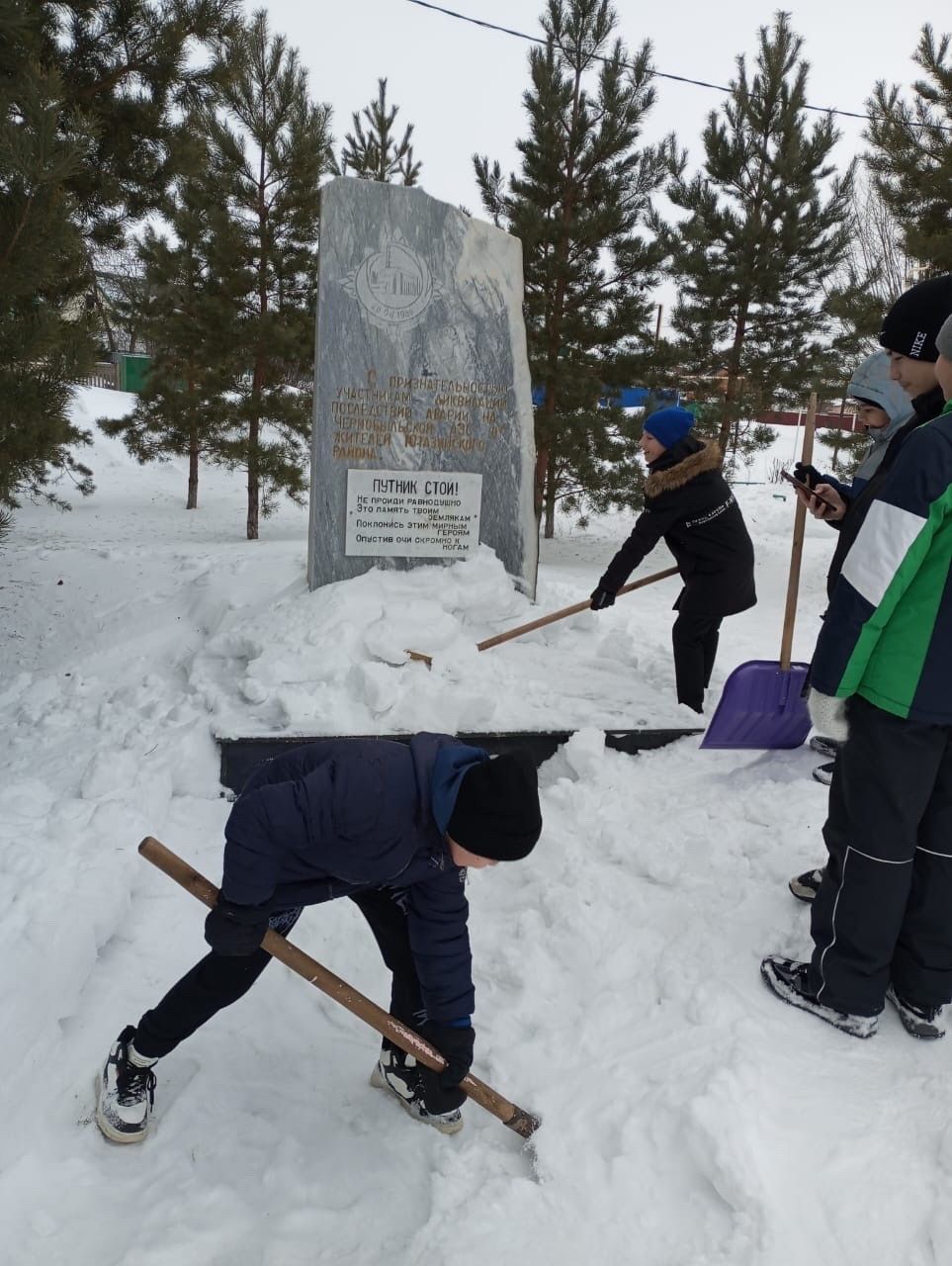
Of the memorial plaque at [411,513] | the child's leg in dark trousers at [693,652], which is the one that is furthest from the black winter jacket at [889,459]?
the memorial plaque at [411,513]

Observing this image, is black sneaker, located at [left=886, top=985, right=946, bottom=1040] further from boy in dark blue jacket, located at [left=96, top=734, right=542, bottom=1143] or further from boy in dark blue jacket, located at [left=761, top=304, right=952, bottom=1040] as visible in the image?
boy in dark blue jacket, located at [left=96, top=734, right=542, bottom=1143]

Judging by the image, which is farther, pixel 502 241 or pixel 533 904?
pixel 502 241

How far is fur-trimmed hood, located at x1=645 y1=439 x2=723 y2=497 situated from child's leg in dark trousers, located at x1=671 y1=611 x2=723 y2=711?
679 mm

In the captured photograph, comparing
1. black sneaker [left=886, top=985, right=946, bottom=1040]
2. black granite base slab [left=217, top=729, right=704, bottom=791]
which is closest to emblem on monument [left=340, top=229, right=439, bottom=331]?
black granite base slab [left=217, top=729, right=704, bottom=791]

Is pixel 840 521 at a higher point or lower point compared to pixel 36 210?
lower

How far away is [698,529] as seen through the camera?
169 inches

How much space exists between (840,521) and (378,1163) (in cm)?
267

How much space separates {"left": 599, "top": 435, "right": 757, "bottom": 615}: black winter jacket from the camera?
13.9 ft

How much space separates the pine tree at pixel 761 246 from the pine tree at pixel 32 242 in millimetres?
8065

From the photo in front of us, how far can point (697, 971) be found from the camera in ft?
8.55

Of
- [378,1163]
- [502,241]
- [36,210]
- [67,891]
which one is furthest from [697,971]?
[502,241]

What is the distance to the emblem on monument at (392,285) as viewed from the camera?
521 centimetres

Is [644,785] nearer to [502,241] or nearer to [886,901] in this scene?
[886,901]

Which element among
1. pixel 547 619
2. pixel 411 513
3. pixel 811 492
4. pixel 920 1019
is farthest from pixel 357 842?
pixel 411 513
